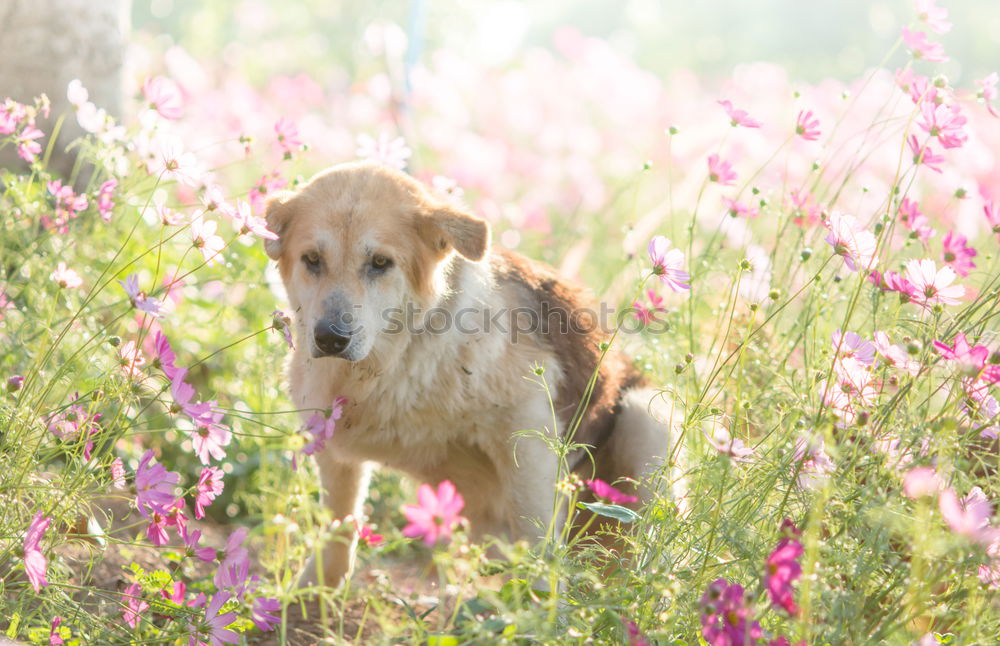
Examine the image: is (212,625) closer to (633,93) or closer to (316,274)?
(316,274)

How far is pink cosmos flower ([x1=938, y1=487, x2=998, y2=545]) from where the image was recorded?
1.49 meters

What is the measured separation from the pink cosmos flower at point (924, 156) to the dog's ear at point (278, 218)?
2076 mm

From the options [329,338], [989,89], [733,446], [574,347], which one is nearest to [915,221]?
[989,89]

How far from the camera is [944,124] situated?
250 cm

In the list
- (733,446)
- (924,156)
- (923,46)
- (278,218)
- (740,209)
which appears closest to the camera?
(733,446)

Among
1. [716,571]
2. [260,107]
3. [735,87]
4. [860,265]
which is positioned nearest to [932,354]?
[860,265]

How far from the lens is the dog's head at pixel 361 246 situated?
3.10 m

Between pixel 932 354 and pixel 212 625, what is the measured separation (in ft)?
6.14

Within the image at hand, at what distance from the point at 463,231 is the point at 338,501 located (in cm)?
126

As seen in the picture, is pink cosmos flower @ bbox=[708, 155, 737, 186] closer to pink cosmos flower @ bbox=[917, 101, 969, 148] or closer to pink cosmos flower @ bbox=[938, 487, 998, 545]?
pink cosmos flower @ bbox=[917, 101, 969, 148]

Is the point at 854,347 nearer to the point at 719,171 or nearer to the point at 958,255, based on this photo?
the point at 958,255

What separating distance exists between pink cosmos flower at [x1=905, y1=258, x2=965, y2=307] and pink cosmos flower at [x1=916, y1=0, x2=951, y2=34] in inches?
39.7

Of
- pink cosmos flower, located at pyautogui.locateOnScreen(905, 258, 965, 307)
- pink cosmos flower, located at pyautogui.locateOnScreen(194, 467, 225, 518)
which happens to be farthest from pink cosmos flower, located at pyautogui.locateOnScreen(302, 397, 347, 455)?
pink cosmos flower, located at pyautogui.locateOnScreen(905, 258, 965, 307)

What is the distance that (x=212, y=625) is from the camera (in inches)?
85.0
